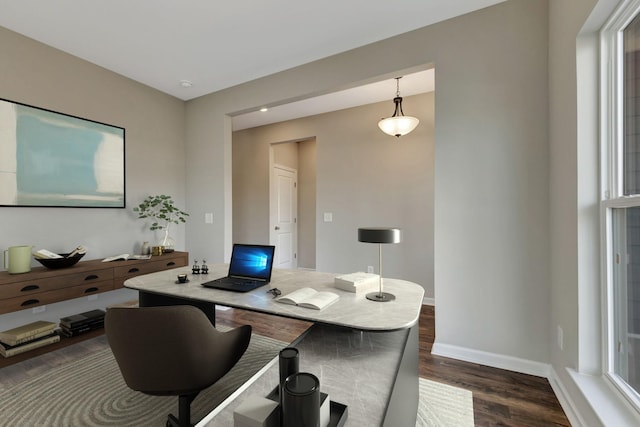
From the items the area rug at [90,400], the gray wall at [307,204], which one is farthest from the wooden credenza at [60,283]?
the gray wall at [307,204]

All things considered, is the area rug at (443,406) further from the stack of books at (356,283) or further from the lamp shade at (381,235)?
the lamp shade at (381,235)

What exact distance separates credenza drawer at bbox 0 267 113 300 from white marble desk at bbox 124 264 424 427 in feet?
3.64

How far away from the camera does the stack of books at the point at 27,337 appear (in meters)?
2.14

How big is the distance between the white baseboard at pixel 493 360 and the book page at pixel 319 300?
1.39 m

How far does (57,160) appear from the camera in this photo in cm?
257

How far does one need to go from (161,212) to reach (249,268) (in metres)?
2.18

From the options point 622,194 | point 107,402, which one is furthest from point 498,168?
point 107,402

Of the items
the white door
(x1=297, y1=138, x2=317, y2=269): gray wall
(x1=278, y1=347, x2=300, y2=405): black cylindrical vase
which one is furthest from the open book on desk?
Result: (x1=297, y1=138, x2=317, y2=269): gray wall

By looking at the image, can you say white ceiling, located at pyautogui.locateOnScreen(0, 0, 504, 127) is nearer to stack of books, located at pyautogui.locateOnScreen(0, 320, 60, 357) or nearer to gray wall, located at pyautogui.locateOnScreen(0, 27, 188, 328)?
gray wall, located at pyautogui.locateOnScreen(0, 27, 188, 328)

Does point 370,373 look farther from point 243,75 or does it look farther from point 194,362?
point 243,75

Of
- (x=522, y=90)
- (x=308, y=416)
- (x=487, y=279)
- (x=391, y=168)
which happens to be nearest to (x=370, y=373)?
(x=308, y=416)

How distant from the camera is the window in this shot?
4.14 ft

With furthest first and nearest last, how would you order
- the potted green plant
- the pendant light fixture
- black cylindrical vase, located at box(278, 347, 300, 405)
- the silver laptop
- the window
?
the potted green plant → the pendant light fixture → the silver laptop → the window → black cylindrical vase, located at box(278, 347, 300, 405)

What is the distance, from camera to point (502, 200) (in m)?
2.04
